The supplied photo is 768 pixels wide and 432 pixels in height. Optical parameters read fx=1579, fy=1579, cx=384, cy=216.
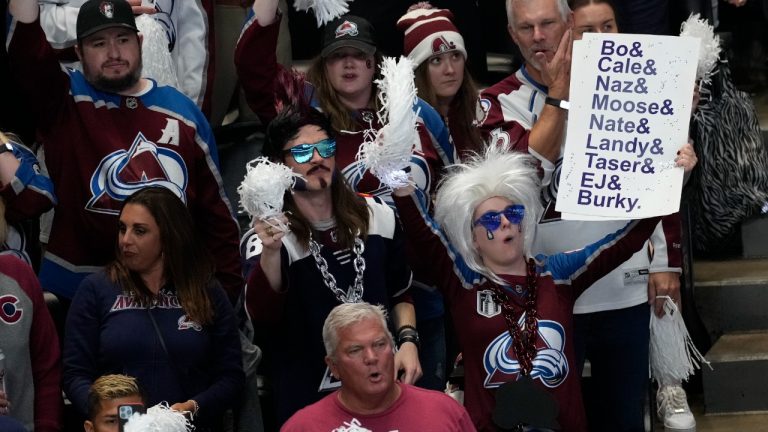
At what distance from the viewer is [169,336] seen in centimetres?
541

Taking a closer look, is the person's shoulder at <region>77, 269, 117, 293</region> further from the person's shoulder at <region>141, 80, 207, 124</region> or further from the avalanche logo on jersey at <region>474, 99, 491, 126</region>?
the avalanche logo on jersey at <region>474, 99, 491, 126</region>

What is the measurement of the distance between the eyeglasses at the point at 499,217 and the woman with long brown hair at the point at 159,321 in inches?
37.7

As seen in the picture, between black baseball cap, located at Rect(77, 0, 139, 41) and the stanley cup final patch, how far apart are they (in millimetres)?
1716

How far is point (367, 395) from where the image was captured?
5004 mm

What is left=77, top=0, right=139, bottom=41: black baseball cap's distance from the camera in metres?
5.89

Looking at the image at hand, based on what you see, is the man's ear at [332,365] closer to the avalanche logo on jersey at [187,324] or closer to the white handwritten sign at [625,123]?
the avalanche logo on jersey at [187,324]

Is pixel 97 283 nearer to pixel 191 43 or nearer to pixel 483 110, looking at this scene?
pixel 483 110

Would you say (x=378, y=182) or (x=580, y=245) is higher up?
(x=378, y=182)

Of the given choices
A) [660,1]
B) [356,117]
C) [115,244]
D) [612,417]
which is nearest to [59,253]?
[115,244]

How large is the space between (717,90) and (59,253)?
3.34 meters

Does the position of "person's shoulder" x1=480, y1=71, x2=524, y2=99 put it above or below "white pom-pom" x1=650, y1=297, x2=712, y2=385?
above

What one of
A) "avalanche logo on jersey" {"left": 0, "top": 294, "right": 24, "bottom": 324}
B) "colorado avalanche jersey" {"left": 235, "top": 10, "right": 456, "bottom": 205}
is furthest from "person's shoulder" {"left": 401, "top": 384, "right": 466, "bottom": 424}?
"avalanche logo on jersey" {"left": 0, "top": 294, "right": 24, "bottom": 324}

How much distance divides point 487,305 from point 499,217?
307 mm

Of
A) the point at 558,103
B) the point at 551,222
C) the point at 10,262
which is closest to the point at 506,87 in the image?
the point at 558,103
